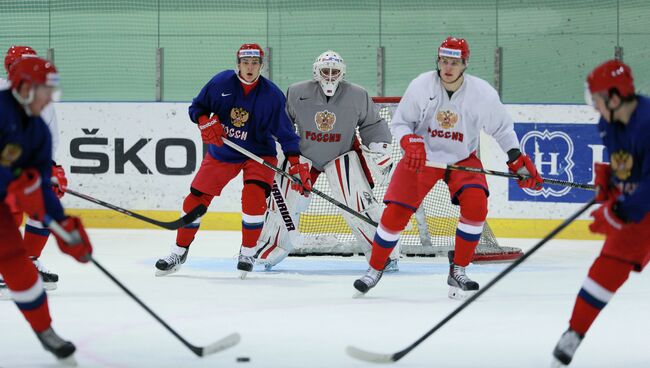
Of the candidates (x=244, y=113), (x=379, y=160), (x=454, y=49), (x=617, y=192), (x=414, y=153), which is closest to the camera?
(x=617, y=192)

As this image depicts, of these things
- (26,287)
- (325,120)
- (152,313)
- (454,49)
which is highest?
(454,49)

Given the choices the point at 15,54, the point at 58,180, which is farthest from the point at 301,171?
the point at 15,54

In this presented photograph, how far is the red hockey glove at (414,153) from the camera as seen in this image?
4.45 meters

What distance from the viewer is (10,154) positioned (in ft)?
9.84

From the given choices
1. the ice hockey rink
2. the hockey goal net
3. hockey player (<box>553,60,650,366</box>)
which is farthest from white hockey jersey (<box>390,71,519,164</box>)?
hockey player (<box>553,60,650,366</box>)

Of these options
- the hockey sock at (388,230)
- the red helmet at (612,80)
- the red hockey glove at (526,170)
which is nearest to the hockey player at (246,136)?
the hockey sock at (388,230)

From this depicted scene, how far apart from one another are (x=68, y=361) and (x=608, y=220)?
1701mm

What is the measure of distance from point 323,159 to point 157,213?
2.30 metres

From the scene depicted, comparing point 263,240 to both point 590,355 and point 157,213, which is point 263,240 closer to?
point 157,213

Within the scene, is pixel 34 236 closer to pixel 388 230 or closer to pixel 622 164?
pixel 388 230

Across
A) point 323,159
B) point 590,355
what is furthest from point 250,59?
point 590,355

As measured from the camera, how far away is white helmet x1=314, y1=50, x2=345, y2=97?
5.54m

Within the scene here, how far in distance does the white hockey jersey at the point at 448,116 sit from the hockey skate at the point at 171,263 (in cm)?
142

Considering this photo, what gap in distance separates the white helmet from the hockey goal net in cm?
66
